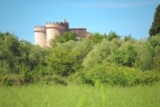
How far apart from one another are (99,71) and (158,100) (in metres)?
7.81

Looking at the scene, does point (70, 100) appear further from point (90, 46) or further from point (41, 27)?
point (41, 27)

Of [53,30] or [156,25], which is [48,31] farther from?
[156,25]

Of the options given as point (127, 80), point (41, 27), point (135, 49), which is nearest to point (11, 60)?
point (135, 49)

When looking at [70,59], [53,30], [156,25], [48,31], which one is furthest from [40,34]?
[70,59]

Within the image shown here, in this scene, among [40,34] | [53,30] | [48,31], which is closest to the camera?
[53,30]

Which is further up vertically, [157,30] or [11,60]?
[157,30]

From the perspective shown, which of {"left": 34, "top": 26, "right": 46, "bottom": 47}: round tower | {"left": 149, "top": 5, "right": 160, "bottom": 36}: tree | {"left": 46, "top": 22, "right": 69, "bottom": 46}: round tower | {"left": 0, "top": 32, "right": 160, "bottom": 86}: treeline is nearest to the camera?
{"left": 0, "top": 32, "right": 160, "bottom": 86}: treeline

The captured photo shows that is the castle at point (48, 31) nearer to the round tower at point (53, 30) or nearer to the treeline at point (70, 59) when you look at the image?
the round tower at point (53, 30)

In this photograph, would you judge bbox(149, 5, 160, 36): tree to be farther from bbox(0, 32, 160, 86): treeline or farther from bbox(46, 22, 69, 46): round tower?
bbox(46, 22, 69, 46): round tower

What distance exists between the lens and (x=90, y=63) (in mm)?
29906

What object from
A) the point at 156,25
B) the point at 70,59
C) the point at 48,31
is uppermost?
the point at 48,31

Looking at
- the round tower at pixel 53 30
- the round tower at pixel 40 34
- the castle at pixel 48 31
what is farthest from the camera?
the round tower at pixel 40 34

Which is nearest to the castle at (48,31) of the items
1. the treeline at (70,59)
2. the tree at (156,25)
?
the tree at (156,25)

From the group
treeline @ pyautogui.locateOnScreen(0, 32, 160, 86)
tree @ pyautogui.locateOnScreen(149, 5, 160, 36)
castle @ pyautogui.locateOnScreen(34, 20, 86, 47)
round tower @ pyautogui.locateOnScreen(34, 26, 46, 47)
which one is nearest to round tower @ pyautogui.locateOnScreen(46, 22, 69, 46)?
castle @ pyautogui.locateOnScreen(34, 20, 86, 47)
